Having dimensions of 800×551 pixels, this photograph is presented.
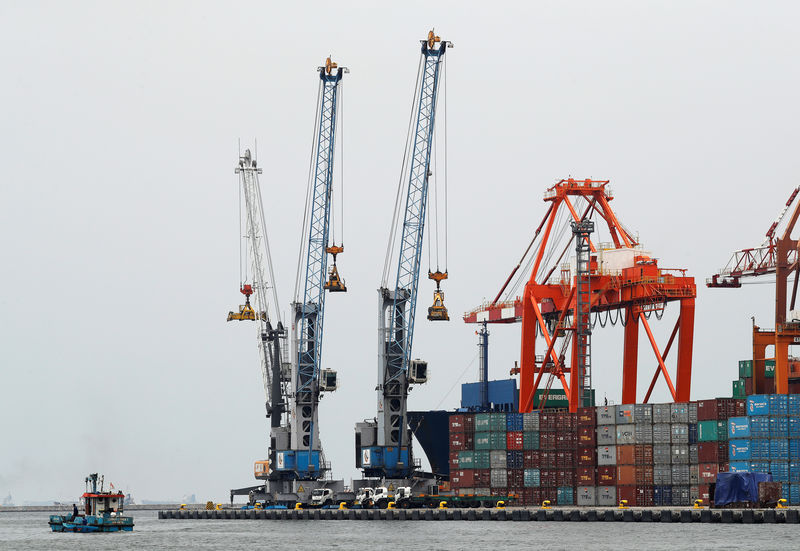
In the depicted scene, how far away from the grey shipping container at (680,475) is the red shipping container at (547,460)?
28.7 feet

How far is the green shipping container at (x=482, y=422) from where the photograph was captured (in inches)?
3720

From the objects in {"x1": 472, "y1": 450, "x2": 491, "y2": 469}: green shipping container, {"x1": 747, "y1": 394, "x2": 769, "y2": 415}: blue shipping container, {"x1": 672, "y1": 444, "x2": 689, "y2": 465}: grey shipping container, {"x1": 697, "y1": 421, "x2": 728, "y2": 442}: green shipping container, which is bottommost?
{"x1": 472, "y1": 450, "x2": 491, "y2": 469}: green shipping container

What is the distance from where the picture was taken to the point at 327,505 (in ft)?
358

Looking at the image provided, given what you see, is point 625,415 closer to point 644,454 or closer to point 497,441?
point 644,454

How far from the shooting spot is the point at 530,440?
9281 centimetres

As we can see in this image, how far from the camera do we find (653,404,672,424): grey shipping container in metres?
86.8

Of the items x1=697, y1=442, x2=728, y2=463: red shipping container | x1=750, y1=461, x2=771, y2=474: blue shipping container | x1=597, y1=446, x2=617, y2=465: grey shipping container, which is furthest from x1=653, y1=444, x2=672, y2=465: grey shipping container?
x1=750, y1=461, x2=771, y2=474: blue shipping container

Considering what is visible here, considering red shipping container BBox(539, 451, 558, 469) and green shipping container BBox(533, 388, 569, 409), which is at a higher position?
green shipping container BBox(533, 388, 569, 409)

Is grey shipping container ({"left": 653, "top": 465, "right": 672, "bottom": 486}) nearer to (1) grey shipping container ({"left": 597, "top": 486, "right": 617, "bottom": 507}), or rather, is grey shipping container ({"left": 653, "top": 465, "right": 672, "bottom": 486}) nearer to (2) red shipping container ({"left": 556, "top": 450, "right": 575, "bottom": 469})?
(1) grey shipping container ({"left": 597, "top": 486, "right": 617, "bottom": 507})

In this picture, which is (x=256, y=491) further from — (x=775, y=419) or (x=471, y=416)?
(x=775, y=419)

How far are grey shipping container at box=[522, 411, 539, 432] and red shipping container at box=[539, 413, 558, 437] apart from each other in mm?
259

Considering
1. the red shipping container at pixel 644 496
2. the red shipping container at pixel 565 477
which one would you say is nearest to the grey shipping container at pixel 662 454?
the red shipping container at pixel 644 496

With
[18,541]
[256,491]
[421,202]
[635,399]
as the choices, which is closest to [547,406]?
[635,399]

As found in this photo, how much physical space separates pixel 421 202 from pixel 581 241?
1730 cm
